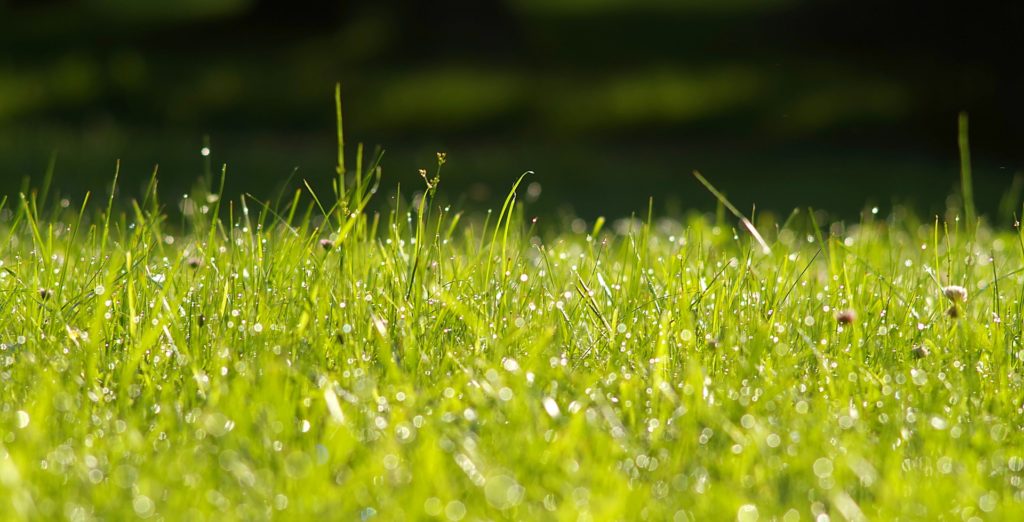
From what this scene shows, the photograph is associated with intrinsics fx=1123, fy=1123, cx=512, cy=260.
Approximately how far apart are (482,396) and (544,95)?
11519mm

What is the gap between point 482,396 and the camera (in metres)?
1.94

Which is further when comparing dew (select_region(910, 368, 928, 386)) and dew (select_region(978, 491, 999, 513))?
dew (select_region(910, 368, 928, 386))

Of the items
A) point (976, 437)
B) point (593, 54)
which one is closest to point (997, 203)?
point (593, 54)

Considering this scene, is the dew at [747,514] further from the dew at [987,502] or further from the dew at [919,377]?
the dew at [919,377]

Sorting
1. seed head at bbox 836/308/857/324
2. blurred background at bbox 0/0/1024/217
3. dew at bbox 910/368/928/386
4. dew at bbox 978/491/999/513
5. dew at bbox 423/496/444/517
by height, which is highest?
dew at bbox 978/491/999/513

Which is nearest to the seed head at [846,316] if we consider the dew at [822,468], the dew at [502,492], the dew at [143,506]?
the dew at [822,468]

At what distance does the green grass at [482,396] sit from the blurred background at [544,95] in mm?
5629

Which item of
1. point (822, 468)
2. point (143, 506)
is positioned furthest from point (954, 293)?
point (143, 506)

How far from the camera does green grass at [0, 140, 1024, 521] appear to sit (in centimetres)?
160

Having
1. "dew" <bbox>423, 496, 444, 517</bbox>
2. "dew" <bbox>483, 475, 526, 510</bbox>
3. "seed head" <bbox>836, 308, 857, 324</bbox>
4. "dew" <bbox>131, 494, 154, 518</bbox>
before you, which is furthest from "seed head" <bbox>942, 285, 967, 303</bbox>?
"dew" <bbox>131, 494, 154, 518</bbox>

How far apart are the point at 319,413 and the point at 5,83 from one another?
12323mm

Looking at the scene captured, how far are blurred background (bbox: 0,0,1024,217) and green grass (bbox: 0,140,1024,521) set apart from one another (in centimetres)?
563

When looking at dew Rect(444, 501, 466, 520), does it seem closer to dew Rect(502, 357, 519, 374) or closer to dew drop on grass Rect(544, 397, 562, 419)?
dew drop on grass Rect(544, 397, 562, 419)

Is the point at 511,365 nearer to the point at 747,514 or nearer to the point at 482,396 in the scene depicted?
the point at 482,396
